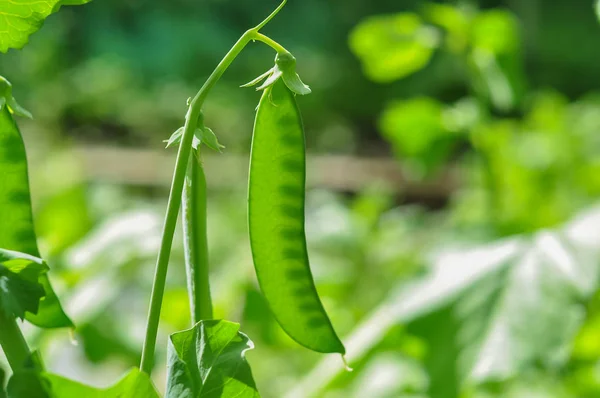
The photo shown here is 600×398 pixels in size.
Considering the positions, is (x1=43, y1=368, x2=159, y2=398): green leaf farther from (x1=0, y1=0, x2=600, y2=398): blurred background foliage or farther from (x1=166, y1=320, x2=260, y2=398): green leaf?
(x1=0, y1=0, x2=600, y2=398): blurred background foliage

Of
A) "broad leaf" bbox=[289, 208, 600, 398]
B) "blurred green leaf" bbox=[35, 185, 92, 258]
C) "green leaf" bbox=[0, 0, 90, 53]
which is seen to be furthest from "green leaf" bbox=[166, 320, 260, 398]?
"blurred green leaf" bbox=[35, 185, 92, 258]

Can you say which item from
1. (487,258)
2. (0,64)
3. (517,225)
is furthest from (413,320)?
(0,64)

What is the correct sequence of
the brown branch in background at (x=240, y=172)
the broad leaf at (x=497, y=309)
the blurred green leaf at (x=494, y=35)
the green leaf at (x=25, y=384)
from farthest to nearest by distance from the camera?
the brown branch in background at (x=240, y=172) < the blurred green leaf at (x=494, y=35) < the broad leaf at (x=497, y=309) < the green leaf at (x=25, y=384)

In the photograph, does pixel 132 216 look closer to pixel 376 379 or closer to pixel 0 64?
pixel 376 379

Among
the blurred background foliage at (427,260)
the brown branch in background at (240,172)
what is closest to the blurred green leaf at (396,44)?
the blurred background foliage at (427,260)

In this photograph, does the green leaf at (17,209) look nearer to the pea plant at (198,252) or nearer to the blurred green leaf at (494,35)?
the pea plant at (198,252)

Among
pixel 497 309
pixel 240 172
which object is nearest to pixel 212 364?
pixel 497 309

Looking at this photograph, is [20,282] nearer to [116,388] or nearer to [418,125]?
[116,388]

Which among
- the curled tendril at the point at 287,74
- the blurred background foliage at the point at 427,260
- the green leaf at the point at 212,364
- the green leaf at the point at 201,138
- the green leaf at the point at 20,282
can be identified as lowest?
the blurred background foliage at the point at 427,260

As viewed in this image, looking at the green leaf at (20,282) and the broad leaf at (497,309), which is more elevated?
the green leaf at (20,282)
